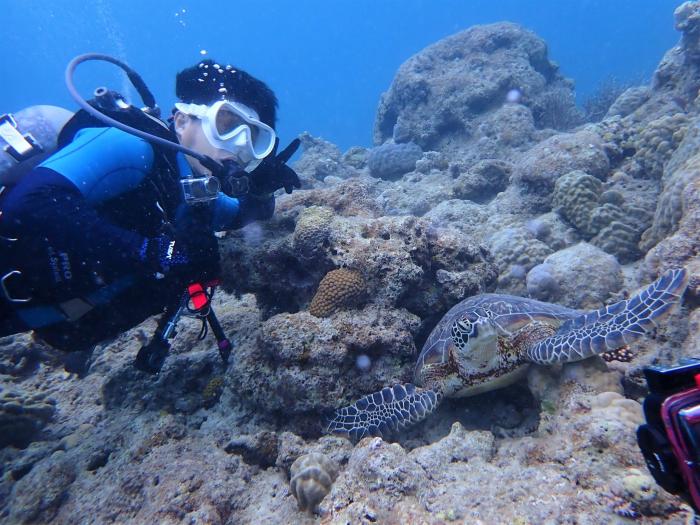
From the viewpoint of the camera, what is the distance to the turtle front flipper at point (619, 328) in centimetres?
246

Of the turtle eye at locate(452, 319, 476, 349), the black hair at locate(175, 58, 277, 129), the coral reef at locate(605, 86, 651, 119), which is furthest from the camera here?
the coral reef at locate(605, 86, 651, 119)

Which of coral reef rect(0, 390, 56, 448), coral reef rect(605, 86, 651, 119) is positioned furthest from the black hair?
coral reef rect(605, 86, 651, 119)

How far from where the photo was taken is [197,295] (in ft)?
9.19

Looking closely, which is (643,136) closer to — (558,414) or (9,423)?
(558,414)

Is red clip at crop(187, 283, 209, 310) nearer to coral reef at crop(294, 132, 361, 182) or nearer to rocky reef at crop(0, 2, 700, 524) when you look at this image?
rocky reef at crop(0, 2, 700, 524)

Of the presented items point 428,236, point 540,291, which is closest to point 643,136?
point 540,291

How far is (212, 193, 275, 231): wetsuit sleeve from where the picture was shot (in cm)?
395

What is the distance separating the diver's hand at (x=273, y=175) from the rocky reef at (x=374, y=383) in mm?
418

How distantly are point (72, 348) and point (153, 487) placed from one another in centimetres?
161

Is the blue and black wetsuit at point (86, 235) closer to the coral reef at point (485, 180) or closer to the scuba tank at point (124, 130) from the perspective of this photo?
the scuba tank at point (124, 130)

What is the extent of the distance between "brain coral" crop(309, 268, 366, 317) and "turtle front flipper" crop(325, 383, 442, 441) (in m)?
0.84

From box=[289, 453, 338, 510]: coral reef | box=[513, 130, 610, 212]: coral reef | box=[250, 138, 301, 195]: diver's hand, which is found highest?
box=[513, 130, 610, 212]: coral reef

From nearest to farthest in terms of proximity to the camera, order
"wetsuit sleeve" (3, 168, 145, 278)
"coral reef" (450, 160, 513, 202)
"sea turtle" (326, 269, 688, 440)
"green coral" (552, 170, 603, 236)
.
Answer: "wetsuit sleeve" (3, 168, 145, 278) → "sea turtle" (326, 269, 688, 440) → "green coral" (552, 170, 603, 236) → "coral reef" (450, 160, 513, 202)

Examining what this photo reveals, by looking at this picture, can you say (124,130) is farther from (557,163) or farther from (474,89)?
(474,89)
